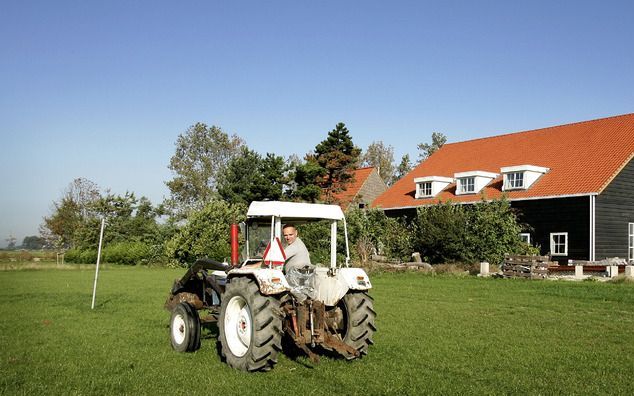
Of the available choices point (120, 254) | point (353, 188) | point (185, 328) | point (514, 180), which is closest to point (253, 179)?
point (120, 254)

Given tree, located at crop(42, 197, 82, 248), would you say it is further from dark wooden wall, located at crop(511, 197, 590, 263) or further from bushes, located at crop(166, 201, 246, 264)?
dark wooden wall, located at crop(511, 197, 590, 263)

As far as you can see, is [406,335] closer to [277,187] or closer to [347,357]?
[347,357]

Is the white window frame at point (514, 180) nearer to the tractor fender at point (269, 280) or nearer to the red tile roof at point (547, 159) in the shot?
the red tile roof at point (547, 159)

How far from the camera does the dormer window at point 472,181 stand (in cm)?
3638

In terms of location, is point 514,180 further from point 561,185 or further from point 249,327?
Result: point 249,327

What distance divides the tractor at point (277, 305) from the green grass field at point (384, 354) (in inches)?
11.9

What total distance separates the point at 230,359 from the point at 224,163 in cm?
6475

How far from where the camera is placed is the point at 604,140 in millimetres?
34906

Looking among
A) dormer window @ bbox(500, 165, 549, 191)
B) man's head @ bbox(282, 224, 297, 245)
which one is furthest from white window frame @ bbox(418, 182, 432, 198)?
man's head @ bbox(282, 224, 297, 245)

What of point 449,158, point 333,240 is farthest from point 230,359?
point 449,158

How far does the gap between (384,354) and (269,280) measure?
2.31m

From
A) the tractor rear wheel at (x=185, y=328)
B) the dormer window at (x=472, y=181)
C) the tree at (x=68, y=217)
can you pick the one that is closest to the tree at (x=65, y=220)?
the tree at (x=68, y=217)

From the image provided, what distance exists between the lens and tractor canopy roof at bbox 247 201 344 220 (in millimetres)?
8830

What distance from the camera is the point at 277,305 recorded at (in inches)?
331
